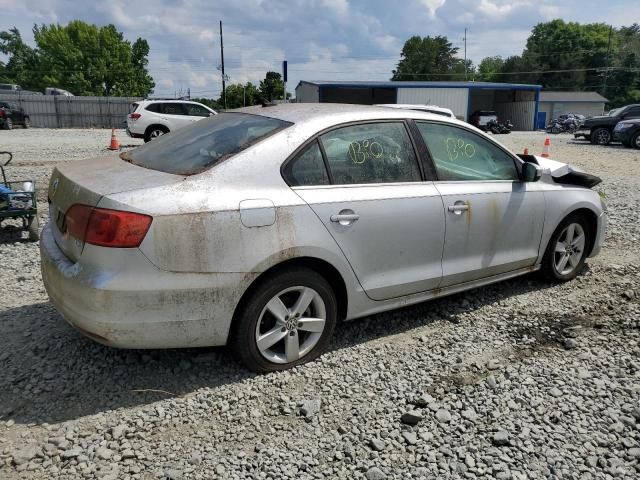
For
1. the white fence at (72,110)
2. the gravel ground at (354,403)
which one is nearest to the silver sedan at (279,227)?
the gravel ground at (354,403)

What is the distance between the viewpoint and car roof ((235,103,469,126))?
3588mm

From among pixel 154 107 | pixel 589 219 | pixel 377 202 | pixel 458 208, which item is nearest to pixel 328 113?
pixel 377 202

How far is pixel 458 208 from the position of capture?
397cm

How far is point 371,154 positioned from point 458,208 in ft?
2.55

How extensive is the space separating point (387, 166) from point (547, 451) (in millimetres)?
1964

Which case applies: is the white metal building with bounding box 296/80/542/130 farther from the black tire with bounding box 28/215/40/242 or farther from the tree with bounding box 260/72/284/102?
the black tire with bounding box 28/215/40/242

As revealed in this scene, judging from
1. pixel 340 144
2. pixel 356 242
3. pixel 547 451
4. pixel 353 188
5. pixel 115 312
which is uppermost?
pixel 340 144

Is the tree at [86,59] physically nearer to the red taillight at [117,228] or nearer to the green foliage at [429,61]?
the green foliage at [429,61]

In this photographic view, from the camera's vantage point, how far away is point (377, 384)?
11.0 feet

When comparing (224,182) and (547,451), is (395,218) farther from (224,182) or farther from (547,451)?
(547,451)

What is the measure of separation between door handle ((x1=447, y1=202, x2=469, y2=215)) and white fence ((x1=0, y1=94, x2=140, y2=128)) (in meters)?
40.1

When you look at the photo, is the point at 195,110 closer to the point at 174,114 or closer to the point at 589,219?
the point at 174,114

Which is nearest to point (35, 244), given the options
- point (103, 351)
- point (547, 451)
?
point (103, 351)

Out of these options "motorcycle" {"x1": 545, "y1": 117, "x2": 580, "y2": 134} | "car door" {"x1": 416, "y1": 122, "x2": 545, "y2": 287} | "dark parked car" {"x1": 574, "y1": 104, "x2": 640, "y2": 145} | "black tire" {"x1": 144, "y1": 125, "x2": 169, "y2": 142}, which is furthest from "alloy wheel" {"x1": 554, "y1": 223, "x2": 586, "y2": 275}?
"motorcycle" {"x1": 545, "y1": 117, "x2": 580, "y2": 134}
